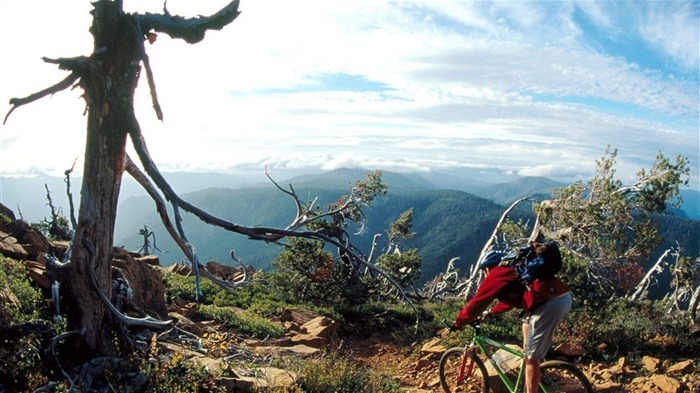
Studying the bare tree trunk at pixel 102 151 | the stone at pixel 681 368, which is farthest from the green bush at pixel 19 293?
the stone at pixel 681 368

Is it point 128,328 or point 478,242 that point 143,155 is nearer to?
point 128,328

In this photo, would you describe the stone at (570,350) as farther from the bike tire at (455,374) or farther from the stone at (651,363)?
the bike tire at (455,374)

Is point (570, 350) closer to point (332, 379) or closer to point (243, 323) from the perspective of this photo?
point (332, 379)

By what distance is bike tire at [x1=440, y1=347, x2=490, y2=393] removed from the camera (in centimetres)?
714

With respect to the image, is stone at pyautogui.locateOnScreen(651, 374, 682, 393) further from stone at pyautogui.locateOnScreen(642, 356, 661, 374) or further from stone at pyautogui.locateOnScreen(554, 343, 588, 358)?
stone at pyautogui.locateOnScreen(554, 343, 588, 358)

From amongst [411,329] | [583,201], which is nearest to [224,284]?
[411,329]

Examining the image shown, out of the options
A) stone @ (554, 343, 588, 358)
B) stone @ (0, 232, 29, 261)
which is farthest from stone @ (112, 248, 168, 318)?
stone @ (554, 343, 588, 358)

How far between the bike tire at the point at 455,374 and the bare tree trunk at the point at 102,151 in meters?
4.57

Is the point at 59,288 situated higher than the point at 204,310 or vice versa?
the point at 59,288

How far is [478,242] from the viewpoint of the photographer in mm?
148250

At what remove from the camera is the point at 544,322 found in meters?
5.72

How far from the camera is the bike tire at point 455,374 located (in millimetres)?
7137

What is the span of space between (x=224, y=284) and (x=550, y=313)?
357 centimetres

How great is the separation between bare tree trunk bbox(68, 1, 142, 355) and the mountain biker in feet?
12.9
